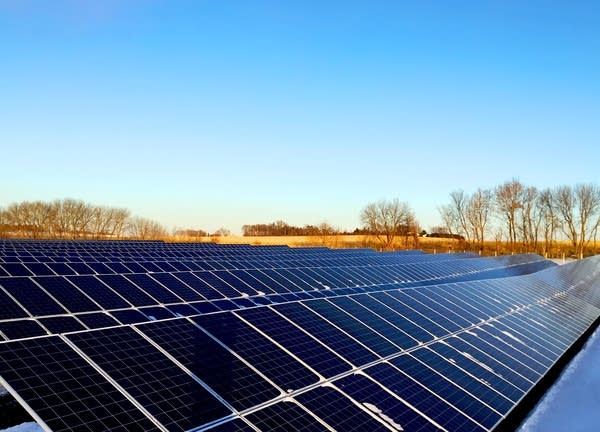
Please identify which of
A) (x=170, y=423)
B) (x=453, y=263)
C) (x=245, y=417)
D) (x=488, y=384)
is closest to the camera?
(x=170, y=423)

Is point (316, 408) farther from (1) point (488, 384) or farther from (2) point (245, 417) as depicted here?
(1) point (488, 384)

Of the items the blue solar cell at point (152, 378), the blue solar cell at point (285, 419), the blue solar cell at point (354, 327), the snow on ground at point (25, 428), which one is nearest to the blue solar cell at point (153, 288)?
the snow on ground at point (25, 428)

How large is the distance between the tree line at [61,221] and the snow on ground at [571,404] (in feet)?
380

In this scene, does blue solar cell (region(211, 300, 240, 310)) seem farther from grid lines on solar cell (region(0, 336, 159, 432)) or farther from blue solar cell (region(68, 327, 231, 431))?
grid lines on solar cell (region(0, 336, 159, 432))

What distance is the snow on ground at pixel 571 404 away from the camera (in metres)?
10.8

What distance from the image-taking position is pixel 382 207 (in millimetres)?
122000

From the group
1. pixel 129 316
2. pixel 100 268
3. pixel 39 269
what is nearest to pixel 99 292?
pixel 129 316

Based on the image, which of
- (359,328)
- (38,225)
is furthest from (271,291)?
(38,225)

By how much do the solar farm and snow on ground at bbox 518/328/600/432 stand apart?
1.51 feet

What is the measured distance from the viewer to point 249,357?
25.7 feet

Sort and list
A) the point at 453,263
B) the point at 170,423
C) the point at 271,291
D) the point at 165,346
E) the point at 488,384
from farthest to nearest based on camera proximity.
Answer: the point at 453,263, the point at 271,291, the point at 488,384, the point at 165,346, the point at 170,423

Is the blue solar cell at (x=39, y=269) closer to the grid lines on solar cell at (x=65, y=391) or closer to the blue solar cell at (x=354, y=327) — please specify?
the blue solar cell at (x=354, y=327)

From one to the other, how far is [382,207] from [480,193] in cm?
2545

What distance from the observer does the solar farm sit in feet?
18.9
